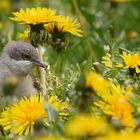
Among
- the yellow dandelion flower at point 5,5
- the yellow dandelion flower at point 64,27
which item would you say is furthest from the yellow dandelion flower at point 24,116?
the yellow dandelion flower at point 5,5

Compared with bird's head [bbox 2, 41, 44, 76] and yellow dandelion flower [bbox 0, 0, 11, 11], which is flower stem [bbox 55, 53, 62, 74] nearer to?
bird's head [bbox 2, 41, 44, 76]

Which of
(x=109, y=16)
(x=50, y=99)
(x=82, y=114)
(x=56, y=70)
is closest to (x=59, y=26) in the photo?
(x=56, y=70)

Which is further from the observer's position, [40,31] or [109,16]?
[109,16]

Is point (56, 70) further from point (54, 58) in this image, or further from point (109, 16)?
point (109, 16)

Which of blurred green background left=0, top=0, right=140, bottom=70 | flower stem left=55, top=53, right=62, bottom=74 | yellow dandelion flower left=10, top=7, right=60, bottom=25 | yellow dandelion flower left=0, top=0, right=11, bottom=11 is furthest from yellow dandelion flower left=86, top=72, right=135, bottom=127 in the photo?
yellow dandelion flower left=0, top=0, right=11, bottom=11

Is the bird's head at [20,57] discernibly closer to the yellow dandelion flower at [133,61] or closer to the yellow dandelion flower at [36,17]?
the yellow dandelion flower at [36,17]

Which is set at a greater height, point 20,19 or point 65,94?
point 20,19

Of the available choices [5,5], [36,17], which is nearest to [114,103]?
[36,17]
